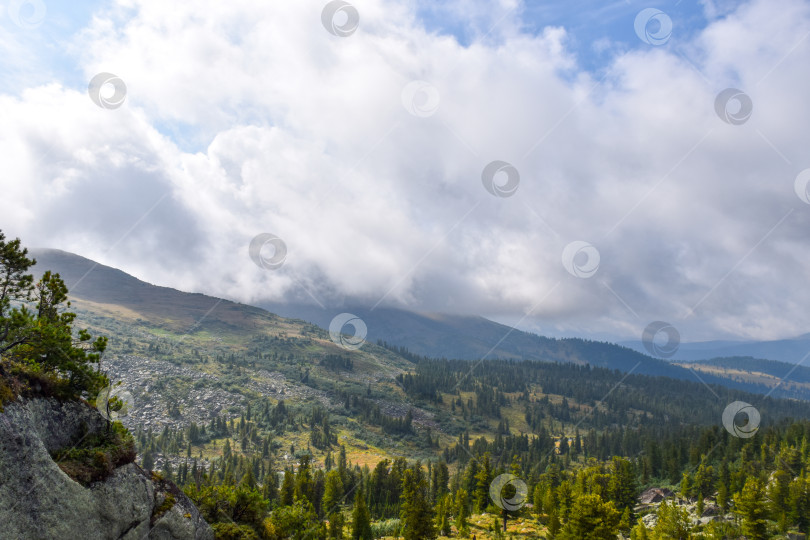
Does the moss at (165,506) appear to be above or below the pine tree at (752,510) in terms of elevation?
below

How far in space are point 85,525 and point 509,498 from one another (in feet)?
264

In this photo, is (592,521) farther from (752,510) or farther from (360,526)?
(752,510)

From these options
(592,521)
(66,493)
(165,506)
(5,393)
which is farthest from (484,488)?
A: (5,393)

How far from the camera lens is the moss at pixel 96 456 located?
22047mm

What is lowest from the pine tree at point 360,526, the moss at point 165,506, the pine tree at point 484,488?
the pine tree at point 360,526

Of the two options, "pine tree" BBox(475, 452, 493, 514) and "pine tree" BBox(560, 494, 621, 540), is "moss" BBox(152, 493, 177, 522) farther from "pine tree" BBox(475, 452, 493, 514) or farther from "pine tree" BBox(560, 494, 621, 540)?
"pine tree" BBox(475, 452, 493, 514)

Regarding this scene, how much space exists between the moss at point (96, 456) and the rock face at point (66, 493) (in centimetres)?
41

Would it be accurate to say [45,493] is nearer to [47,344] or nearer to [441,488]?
[47,344]

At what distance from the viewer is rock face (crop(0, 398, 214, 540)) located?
60.4 ft

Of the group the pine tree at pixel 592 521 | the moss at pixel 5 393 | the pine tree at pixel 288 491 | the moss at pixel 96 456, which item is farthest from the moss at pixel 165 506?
the pine tree at pixel 288 491

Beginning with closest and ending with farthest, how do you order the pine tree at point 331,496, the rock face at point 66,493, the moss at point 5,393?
1. the rock face at point 66,493
2. the moss at point 5,393
3. the pine tree at point 331,496

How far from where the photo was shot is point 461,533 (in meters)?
77.1

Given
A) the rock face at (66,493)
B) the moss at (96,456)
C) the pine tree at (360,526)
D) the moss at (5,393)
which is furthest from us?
the pine tree at (360,526)

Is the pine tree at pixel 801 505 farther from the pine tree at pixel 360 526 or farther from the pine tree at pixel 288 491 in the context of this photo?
the pine tree at pixel 288 491
